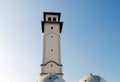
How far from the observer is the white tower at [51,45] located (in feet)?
130

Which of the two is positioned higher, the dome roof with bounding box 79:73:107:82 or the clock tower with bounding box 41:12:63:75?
the clock tower with bounding box 41:12:63:75

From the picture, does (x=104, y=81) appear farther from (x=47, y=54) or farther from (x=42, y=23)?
(x=42, y=23)

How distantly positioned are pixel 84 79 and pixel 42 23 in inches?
671

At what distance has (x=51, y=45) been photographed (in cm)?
4191

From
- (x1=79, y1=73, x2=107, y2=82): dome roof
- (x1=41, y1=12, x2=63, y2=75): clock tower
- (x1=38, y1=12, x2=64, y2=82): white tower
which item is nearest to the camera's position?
(x1=79, y1=73, x2=107, y2=82): dome roof

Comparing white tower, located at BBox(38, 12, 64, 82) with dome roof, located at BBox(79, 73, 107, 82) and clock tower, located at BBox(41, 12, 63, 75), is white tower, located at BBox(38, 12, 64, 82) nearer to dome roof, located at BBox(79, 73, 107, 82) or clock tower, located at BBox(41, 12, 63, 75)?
clock tower, located at BBox(41, 12, 63, 75)

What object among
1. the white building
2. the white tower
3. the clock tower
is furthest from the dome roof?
the clock tower

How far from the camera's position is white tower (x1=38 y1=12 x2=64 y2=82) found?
39562 mm

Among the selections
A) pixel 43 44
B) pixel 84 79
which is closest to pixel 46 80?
pixel 84 79

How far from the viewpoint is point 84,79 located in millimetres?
30453

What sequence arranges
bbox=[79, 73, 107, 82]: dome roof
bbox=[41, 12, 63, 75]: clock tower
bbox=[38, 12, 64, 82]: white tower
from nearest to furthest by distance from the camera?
bbox=[79, 73, 107, 82]: dome roof → bbox=[38, 12, 64, 82]: white tower → bbox=[41, 12, 63, 75]: clock tower

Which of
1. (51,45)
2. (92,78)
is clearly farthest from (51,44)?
(92,78)

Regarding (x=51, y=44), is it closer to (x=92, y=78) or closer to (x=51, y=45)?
(x=51, y=45)

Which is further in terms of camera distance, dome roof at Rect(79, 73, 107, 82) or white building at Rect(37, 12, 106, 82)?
white building at Rect(37, 12, 106, 82)
